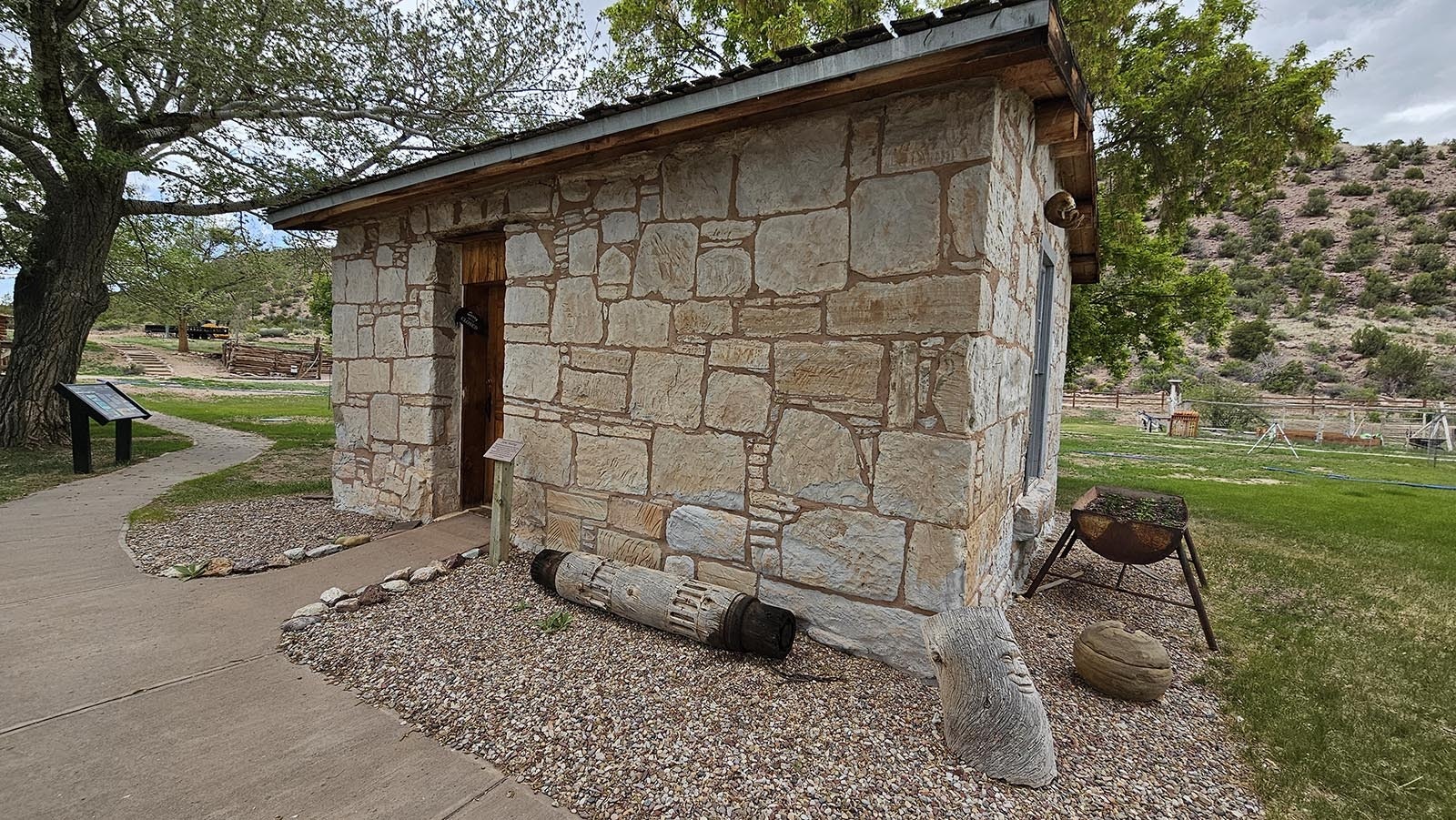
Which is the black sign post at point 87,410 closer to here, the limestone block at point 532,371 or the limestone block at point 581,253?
the limestone block at point 532,371

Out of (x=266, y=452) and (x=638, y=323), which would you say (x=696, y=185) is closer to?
(x=638, y=323)

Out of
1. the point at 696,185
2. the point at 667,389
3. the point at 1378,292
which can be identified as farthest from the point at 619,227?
the point at 1378,292

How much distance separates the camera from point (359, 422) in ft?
19.4

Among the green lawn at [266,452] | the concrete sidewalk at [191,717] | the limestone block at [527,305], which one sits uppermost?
the limestone block at [527,305]

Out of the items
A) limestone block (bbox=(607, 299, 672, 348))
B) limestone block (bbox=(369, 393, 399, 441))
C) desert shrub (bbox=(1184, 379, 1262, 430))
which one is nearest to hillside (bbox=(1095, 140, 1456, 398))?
desert shrub (bbox=(1184, 379, 1262, 430))

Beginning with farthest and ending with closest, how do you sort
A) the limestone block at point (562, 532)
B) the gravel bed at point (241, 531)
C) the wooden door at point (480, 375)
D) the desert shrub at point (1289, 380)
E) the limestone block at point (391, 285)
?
the desert shrub at point (1289, 380)
the limestone block at point (391, 285)
the wooden door at point (480, 375)
the gravel bed at point (241, 531)
the limestone block at point (562, 532)

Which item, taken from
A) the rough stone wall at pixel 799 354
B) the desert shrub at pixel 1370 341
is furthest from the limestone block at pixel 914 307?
the desert shrub at pixel 1370 341

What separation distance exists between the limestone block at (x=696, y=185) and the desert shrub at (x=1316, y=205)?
59.9 m

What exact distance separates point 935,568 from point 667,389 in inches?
77.9

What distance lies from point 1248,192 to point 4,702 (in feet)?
45.8

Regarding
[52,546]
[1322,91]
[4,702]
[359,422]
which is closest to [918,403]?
[4,702]

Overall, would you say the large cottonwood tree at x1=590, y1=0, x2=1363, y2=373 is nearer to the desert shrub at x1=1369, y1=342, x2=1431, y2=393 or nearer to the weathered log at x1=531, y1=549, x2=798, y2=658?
the weathered log at x1=531, y1=549, x2=798, y2=658

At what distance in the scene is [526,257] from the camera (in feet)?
15.0

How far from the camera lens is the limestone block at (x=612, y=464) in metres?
4.01
